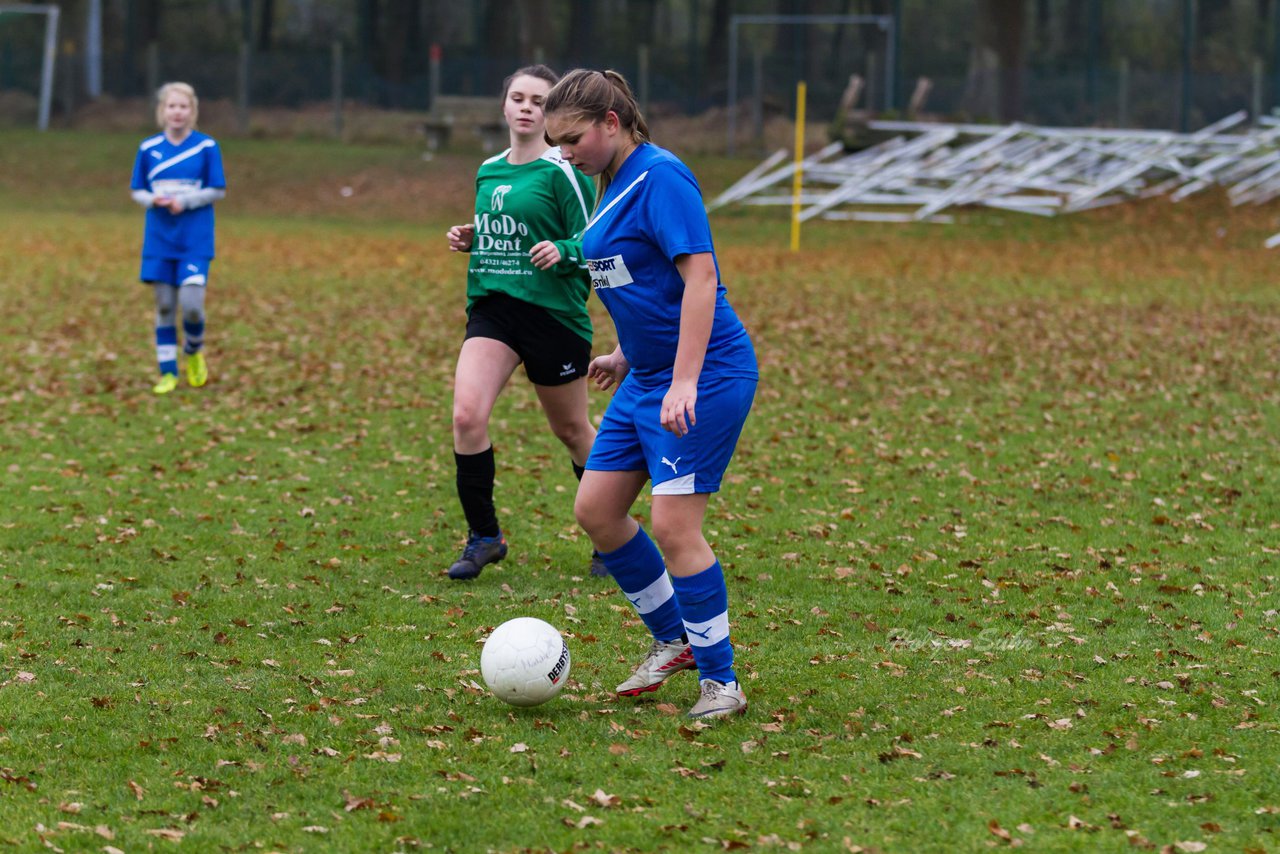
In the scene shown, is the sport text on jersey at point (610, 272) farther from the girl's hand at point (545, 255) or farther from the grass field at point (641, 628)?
the grass field at point (641, 628)

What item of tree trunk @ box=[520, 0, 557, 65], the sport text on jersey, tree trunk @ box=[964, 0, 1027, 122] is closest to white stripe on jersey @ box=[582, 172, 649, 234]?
the sport text on jersey

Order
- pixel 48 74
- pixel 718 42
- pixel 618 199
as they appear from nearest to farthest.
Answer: pixel 618 199 → pixel 48 74 → pixel 718 42

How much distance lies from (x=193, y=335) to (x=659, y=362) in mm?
7581

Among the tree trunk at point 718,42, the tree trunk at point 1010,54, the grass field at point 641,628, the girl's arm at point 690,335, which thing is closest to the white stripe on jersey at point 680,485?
the girl's arm at point 690,335

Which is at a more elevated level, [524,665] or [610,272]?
[610,272]

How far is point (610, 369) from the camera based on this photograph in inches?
199

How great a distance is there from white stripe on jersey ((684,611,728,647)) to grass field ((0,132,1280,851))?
0.27 metres

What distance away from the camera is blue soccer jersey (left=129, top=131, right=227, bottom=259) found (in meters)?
10.8

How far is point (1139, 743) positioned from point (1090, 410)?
6.67m

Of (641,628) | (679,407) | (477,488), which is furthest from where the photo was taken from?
(477,488)

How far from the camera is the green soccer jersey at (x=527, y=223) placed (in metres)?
6.49

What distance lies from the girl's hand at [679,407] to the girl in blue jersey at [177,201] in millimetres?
7060

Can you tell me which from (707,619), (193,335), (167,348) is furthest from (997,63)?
(707,619)

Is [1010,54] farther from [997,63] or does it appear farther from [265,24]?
[265,24]
